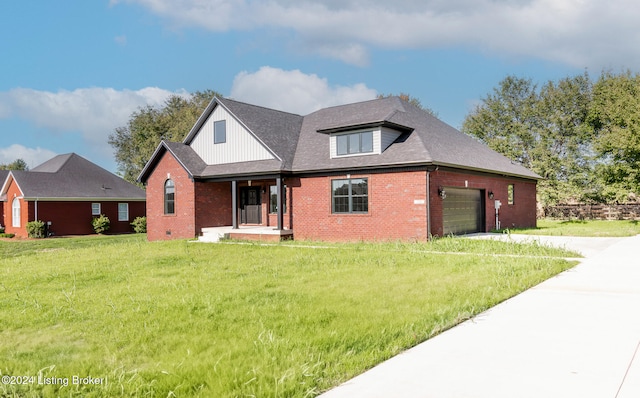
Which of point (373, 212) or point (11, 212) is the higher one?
point (11, 212)

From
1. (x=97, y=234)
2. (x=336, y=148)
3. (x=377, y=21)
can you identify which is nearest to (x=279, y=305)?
(x=336, y=148)

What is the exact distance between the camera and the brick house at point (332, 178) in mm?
18031

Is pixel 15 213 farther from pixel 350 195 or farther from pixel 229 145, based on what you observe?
pixel 350 195

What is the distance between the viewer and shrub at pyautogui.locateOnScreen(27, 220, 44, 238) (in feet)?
102

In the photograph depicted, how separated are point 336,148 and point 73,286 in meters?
12.9

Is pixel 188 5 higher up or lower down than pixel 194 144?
higher up

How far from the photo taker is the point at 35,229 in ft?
102

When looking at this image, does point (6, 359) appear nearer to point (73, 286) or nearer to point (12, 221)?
point (73, 286)

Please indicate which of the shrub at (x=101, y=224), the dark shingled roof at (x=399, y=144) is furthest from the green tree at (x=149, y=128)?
the dark shingled roof at (x=399, y=144)

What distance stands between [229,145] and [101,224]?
16513mm

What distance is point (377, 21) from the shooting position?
1972 centimetres

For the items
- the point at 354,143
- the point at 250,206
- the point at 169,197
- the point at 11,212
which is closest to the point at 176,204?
the point at 169,197

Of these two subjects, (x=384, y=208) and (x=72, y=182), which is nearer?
(x=384, y=208)

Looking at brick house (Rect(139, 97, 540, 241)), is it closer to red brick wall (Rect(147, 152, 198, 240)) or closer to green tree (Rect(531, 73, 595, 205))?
red brick wall (Rect(147, 152, 198, 240))
